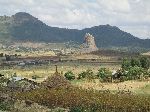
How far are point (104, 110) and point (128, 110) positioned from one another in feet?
7.23

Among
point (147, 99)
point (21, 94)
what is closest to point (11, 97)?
point (21, 94)

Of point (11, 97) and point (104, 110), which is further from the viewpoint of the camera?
point (11, 97)

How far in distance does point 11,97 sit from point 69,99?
18.0ft

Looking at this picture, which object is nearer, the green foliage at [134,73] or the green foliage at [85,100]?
the green foliage at [85,100]

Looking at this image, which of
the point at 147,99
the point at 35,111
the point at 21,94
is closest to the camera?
the point at 35,111

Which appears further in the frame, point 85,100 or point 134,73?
point 134,73

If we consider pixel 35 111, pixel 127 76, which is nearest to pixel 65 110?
pixel 35 111

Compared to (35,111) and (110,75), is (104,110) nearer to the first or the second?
(35,111)

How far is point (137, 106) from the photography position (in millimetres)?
36531

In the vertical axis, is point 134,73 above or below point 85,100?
above

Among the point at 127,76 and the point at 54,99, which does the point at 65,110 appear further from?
the point at 127,76

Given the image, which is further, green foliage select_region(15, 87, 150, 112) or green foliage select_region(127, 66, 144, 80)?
green foliage select_region(127, 66, 144, 80)

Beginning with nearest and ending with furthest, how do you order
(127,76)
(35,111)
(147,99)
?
(35,111) → (147,99) → (127,76)

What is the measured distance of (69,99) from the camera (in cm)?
3888
